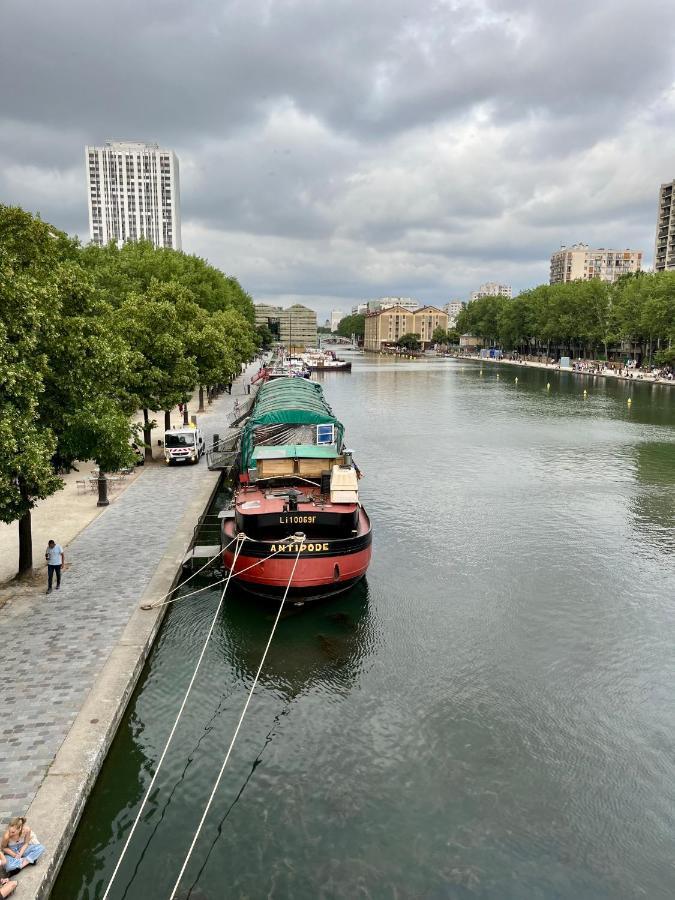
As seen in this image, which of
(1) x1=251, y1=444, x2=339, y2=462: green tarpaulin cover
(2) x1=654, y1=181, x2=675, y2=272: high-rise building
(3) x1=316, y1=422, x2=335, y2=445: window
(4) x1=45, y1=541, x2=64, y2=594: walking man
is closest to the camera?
(4) x1=45, y1=541, x2=64, y2=594: walking man

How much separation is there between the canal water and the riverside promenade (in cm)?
97

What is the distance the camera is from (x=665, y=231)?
7234 inches

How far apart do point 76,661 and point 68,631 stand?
61.6 inches

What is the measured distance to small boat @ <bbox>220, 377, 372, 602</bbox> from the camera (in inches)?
737

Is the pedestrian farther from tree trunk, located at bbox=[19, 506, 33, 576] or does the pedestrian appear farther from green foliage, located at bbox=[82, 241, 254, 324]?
green foliage, located at bbox=[82, 241, 254, 324]

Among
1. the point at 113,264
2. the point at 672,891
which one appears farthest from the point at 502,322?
the point at 672,891

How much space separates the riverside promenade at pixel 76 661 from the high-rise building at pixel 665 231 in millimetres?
187796

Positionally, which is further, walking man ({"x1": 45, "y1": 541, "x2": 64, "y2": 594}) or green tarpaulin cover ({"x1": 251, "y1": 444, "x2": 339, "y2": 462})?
green tarpaulin cover ({"x1": 251, "y1": 444, "x2": 339, "y2": 462})

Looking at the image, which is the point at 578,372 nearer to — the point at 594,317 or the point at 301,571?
the point at 594,317

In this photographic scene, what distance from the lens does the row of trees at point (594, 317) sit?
338 feet

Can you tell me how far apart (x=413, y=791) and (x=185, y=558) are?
10.9 meters

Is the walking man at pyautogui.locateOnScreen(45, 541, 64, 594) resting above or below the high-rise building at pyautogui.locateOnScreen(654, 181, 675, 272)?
below

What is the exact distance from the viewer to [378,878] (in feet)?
33.3

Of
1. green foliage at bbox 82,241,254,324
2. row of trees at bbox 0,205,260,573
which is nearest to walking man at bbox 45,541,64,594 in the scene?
row of trees at bbox 0,205,260,573
